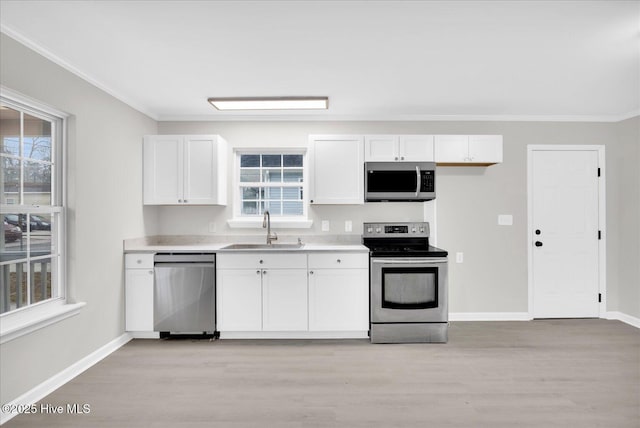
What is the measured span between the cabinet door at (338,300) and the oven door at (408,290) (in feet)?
0.36

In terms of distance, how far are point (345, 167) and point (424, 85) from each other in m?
1.12

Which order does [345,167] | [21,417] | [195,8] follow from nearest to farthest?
[195,8] → [21,417] → [345,167]

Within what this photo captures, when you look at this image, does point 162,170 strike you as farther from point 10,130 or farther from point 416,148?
point 416,148

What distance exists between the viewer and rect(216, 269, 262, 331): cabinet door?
11.1 feet

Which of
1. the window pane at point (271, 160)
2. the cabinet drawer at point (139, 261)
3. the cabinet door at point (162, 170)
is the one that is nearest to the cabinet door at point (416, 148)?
the window pane at point (271, 160)

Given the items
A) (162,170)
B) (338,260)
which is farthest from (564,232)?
(162,170)

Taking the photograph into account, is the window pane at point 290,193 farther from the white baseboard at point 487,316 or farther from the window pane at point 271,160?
the white baseboard at point 487,316

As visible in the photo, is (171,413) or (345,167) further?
(345,167)

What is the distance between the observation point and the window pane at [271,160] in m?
4.13

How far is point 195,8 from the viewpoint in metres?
1.97

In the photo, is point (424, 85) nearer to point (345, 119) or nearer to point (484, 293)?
point (345, 119)

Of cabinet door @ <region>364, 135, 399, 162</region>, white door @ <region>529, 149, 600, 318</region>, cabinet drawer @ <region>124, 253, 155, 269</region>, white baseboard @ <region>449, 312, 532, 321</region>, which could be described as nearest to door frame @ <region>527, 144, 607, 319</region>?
white door @ <region>529, 149, 600, 318</region>

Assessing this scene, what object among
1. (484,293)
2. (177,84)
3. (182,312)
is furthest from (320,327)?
(177,84)

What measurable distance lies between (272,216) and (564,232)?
345 cm
